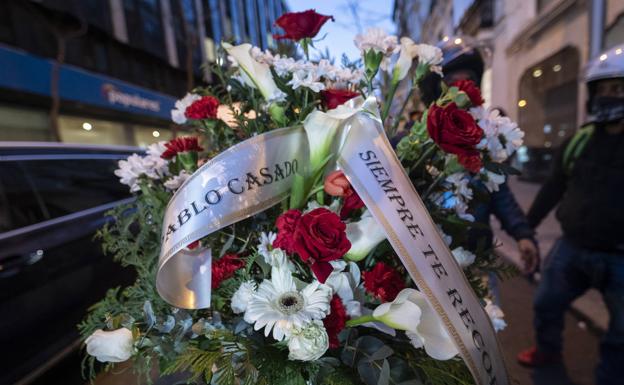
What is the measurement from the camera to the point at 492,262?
36.2 inches

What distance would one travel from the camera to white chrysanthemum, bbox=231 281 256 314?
2.19ft

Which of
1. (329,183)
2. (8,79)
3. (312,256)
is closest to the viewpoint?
(312,256)

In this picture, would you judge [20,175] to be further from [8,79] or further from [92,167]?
[8,79]

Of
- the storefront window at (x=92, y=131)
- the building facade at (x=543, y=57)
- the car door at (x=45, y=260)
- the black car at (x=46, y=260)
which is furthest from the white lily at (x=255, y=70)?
the storefront window at (x=92, y=131)

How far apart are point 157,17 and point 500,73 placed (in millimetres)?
13974

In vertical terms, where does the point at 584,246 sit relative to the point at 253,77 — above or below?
below

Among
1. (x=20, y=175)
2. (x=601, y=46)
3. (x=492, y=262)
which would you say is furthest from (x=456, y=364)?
(x=601, y=46)

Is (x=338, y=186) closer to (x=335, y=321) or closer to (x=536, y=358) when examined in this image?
(x=335, y=321)

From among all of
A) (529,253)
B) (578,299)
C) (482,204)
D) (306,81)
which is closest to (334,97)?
(306,81)

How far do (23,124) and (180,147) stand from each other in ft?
35.7

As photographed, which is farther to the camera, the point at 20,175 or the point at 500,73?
the point at 500,73

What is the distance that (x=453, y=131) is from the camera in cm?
71

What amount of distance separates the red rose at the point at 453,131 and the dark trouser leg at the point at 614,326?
1759 mm

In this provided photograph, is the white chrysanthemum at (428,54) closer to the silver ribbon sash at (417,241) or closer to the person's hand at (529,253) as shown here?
the silver ribbon sash at (417,241)
